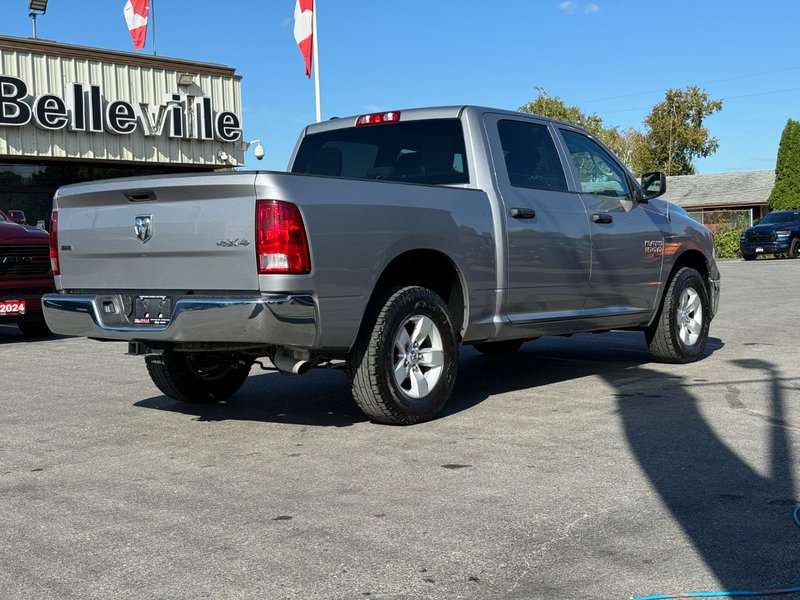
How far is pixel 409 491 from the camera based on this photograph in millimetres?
4668

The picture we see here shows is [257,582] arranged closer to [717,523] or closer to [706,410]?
[717,523]

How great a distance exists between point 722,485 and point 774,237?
34320 millimetres

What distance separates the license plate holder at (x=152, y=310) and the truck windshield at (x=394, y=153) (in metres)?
1.96

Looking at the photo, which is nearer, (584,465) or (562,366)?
(584,465)

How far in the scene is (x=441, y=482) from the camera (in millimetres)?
4824

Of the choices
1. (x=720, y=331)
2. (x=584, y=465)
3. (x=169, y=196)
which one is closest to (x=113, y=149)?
(x=720, y=331)

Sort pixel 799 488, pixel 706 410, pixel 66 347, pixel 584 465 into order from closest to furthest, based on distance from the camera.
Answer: pixel 799 488, pixel 584 465, pixel 706 410, pixel 66 347

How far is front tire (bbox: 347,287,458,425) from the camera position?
5.99m

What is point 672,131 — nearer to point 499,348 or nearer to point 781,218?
point 781,218

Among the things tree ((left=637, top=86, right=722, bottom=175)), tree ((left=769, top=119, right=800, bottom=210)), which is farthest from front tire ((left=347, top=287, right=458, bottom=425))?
tree ((left=637, top=86, right=722, bottom=175))

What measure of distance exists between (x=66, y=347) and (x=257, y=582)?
8719 millimetres

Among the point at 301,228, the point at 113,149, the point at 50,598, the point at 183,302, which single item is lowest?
the point at 50,598

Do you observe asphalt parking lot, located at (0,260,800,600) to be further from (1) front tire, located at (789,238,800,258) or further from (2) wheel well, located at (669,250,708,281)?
(1) front tire, located at (789,238,800,258)

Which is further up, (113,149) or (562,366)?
(113,149)
